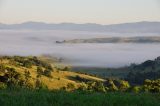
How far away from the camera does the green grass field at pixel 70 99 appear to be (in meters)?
13.9

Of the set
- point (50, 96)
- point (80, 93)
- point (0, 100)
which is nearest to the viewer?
point (0, 100)

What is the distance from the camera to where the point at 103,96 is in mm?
15500

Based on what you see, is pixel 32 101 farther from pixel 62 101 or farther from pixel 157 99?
pixel 157 99

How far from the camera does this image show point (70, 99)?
14.6m

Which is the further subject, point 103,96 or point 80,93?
point 80,93

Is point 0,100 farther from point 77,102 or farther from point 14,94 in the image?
point 77,102

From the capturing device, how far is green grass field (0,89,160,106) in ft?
45.6

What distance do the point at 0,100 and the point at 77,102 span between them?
2255 millimetres

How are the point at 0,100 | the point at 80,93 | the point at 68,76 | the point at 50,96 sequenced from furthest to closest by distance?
1. the point at 68,76
2. the point at 80,93
3. the point at 50,96
4. the point at 0,100

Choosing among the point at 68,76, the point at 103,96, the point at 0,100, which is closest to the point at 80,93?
the point at 103,96

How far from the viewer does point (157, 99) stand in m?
15.5

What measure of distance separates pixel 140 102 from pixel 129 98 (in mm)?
606

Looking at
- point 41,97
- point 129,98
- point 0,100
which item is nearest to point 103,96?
point 129,98

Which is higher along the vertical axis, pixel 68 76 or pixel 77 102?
pixel 77 102
